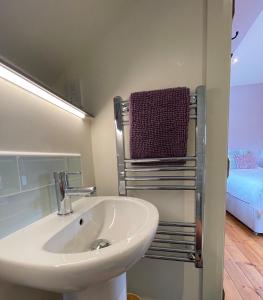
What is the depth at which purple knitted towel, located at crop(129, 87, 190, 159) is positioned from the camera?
2.93 feet

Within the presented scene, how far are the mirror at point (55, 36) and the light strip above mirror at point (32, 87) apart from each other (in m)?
0.02

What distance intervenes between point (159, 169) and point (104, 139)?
0.39 meters

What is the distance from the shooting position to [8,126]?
0.55m

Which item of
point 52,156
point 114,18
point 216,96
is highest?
point 114,18

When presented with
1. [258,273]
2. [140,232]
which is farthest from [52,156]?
[258,273]

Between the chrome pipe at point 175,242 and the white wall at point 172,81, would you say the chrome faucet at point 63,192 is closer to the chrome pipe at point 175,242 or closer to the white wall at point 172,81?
the white wall at point 172,81

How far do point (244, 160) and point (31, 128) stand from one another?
139 inches

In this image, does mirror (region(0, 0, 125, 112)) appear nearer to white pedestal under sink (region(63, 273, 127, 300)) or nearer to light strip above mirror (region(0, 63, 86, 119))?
light strip above mirror (region(0, 63, 86, 119))

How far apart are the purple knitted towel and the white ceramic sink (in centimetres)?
32

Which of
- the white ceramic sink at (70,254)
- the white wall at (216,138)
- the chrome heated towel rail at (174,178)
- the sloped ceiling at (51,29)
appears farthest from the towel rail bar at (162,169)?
the sloped ceiling at (51,29)

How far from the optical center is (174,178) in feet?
3.17

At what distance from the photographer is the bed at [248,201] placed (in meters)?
1.98

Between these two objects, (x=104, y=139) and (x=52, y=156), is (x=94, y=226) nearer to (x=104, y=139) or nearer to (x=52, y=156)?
(x=52, y=156)

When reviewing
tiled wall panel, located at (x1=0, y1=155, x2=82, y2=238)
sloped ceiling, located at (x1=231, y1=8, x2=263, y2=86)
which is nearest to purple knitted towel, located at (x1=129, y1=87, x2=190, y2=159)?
tiled wall panel, located at (x1=0, y1=155, x2=82, y2=238)
